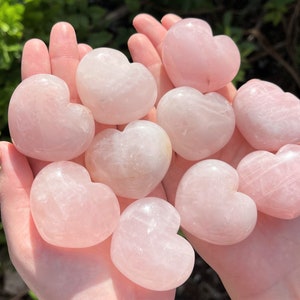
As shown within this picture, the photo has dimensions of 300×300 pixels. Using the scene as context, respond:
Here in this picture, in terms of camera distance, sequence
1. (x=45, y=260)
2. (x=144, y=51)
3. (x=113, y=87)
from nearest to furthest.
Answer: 1. (x=45, y=260)
2. (x=113, y=87)
3. (x=144, y=51)

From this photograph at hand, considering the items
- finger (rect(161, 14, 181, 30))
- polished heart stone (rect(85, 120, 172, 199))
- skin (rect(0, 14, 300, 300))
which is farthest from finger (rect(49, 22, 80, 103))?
finger (rect(161, 14, 181, 30))

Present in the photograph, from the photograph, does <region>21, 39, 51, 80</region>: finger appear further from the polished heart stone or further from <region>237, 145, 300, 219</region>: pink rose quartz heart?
<region>237, 145, 300, 219</region>: pink rose quartz heart

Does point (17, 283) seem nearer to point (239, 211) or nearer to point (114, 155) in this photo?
point (114, 155)

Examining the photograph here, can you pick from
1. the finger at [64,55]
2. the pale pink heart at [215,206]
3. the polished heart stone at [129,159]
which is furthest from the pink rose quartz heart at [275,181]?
the finger at [64,55]

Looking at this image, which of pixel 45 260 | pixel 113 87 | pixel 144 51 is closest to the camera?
pixel 45 260

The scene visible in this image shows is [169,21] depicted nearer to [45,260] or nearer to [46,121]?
[46,121]

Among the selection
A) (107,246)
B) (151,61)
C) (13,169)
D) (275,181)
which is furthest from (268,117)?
(13,169)
